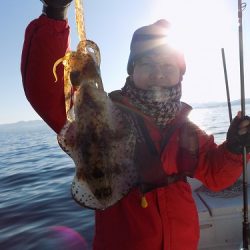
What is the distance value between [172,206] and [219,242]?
10.8 feet

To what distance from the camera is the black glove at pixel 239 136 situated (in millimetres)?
3004

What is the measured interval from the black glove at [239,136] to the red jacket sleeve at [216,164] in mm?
60

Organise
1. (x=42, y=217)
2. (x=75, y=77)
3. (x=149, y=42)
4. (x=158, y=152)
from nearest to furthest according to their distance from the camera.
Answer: (x=75, y=77) → (x=158, y=152) → (x=149, y=42) → (x=42, y=217)

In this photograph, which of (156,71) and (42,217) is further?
(42,217)

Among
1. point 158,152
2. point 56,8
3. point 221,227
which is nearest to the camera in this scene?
point 56,8

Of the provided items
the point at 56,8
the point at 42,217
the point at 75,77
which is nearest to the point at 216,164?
the point at 75,77

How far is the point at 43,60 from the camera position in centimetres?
285

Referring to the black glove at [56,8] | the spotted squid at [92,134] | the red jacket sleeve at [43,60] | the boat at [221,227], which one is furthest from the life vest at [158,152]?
the boat at [221,227]

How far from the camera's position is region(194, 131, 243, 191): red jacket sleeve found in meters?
3.06

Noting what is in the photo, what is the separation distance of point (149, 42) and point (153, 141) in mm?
1003

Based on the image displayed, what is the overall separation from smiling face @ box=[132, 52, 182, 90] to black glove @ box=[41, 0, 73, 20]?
0.84m

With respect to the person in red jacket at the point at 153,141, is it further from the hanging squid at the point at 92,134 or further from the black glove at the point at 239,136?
the hanging squid at the point at 92,134

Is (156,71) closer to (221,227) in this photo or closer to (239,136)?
(239,136)

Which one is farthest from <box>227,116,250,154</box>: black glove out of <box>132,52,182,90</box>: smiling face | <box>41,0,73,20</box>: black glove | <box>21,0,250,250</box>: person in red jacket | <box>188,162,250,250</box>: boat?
<box>188,162,250,250</box>: boat
